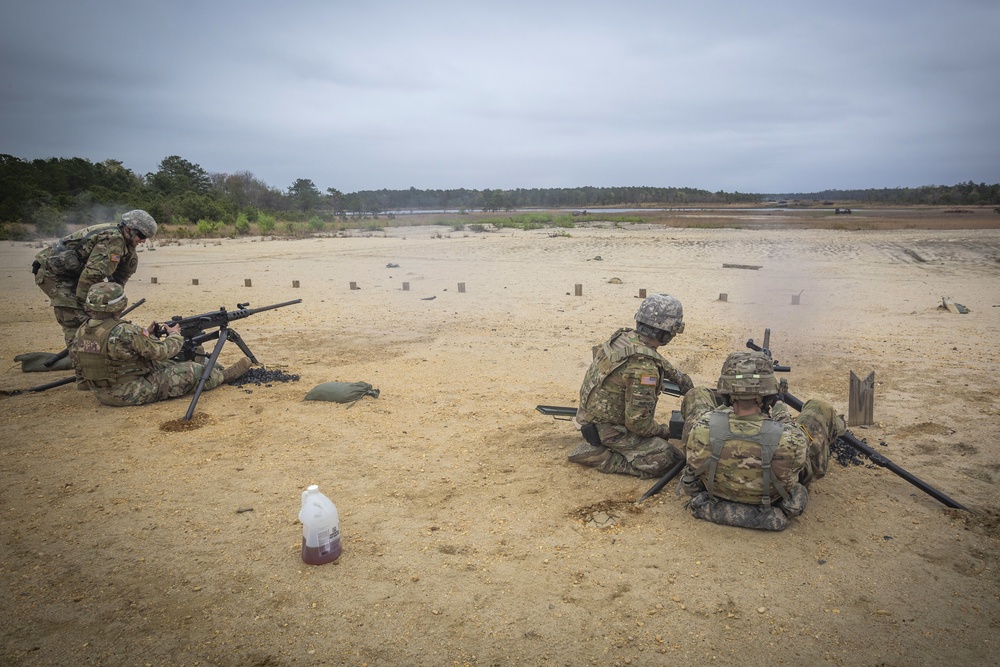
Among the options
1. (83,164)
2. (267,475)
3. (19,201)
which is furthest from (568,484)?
(83,164)

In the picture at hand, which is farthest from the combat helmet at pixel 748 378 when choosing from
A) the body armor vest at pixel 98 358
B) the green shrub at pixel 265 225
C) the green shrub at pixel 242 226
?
the green shrub at pixel 242 226

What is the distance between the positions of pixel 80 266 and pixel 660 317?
24.0 ft

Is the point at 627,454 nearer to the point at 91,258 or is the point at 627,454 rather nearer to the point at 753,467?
the point at 753,467

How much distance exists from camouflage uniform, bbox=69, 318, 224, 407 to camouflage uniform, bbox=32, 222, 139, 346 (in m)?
0.49

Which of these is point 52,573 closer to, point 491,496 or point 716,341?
point 491,496

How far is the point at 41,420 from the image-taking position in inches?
263

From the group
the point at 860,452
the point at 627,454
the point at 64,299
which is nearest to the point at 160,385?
the point at 64,299

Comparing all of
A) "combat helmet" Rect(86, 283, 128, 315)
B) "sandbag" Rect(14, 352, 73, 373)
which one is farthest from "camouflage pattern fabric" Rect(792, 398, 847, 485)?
"sandbag" Rect(14, 352, 73, 373)

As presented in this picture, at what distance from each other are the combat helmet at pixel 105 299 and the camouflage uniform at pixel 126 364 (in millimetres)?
147

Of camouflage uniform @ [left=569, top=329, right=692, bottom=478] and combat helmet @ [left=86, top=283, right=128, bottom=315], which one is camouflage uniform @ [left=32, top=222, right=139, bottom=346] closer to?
combat helmet @ [left=86, top=283, right=128, bottom=315]

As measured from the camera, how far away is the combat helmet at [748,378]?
4.08 meters

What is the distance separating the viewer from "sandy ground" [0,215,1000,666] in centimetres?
323

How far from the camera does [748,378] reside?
4090 millimetres

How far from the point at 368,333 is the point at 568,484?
694 cm
